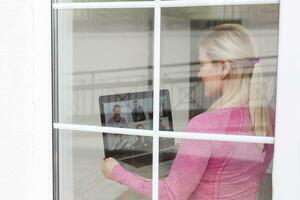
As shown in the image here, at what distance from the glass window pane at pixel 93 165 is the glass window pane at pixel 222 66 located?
0.20 m

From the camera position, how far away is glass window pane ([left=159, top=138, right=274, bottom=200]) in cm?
167

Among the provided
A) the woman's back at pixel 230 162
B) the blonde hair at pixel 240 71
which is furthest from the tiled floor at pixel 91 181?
the blonde hair at pixel 240 71

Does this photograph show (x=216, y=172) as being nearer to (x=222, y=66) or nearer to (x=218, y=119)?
(x=218, y=119)

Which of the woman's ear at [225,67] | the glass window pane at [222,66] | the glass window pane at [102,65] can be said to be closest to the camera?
the glass window pane at [222,66]

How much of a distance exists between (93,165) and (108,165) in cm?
8

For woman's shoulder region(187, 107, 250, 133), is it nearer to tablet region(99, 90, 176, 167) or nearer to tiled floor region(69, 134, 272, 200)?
tablet region(99, 90, 176, 167)

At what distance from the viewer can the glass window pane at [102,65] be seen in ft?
5.99

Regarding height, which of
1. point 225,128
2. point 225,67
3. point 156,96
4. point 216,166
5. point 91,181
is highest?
point 225,67

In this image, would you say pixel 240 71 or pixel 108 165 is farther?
pixel 108 165

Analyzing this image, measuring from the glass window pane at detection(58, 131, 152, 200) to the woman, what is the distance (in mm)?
79
